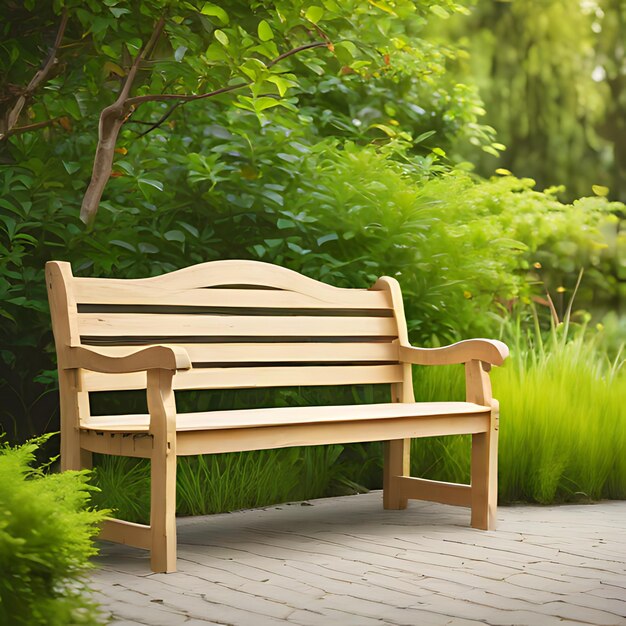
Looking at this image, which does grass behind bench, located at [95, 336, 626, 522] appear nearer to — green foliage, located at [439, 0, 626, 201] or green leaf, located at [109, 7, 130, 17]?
green leaf, located at [109, 7, 130, 17]

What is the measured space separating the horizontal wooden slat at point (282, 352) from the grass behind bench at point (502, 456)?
0.50 metres

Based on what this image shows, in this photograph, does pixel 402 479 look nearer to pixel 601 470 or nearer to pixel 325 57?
pixel 601 470

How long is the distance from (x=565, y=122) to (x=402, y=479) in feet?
16.2

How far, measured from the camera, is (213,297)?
13.1 ft

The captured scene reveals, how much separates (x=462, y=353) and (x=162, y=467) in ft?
4.93

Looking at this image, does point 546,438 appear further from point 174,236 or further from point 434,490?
point 174,236

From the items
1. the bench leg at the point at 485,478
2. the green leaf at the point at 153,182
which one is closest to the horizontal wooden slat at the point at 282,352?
the bench leg at the point at 485,478

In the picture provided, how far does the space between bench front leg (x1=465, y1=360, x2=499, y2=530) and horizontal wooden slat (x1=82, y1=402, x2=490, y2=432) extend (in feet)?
0.18

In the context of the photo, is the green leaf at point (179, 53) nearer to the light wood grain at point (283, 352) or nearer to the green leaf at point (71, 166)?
the green leaf at point (71, 166)

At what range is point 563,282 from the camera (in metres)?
7.96

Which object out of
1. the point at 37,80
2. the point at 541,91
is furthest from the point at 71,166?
the point at 541,91

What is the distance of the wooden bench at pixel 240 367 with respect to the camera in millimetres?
3209

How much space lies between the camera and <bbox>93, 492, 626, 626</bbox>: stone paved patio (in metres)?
2.73

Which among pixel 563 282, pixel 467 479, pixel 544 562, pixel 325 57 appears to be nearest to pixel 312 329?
pixel 467 479
